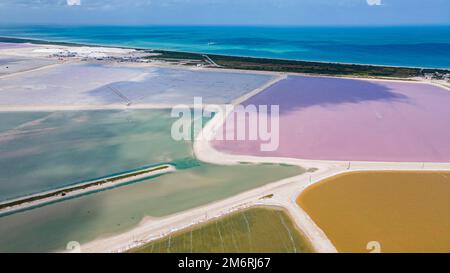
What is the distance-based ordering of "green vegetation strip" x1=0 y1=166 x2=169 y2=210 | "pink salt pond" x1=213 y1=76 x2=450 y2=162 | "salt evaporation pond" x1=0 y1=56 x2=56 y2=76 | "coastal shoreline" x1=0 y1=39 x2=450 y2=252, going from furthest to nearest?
"salt evaporation pond" x1=0 y1=56 x2=56 y2=76, "pink salt pond" x1=213 y1=76 x2=450 y2=162, "green vegetation strip" x1=0 y1=166 x2=169 y2=210, "coastal shoreline" x1=0 y1=39 x2=450 y2=252

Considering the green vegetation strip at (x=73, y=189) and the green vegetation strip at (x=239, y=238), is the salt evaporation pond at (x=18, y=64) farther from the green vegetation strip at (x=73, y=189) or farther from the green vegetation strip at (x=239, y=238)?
the green vegetation strip at (x=239, y=238)

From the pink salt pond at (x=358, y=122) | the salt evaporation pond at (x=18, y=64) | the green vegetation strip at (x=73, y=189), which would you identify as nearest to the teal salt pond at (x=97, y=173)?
the green vegetation strip at (x=73, y=189)

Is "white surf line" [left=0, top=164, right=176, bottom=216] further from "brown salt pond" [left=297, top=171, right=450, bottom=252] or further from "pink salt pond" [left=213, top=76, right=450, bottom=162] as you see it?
"brown salt pond" [left=297, top=171, right=450, bottom=252]

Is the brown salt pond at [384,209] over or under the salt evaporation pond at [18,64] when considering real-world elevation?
under

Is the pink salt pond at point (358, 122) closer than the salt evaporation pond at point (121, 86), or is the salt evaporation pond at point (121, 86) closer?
the pink salt pond at point (358, 122)

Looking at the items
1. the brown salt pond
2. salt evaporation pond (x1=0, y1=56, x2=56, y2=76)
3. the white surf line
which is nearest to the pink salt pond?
the brown salt pond

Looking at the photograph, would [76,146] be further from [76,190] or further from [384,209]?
[384,209]

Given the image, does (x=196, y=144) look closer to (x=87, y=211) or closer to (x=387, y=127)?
(x=87, y=211)
